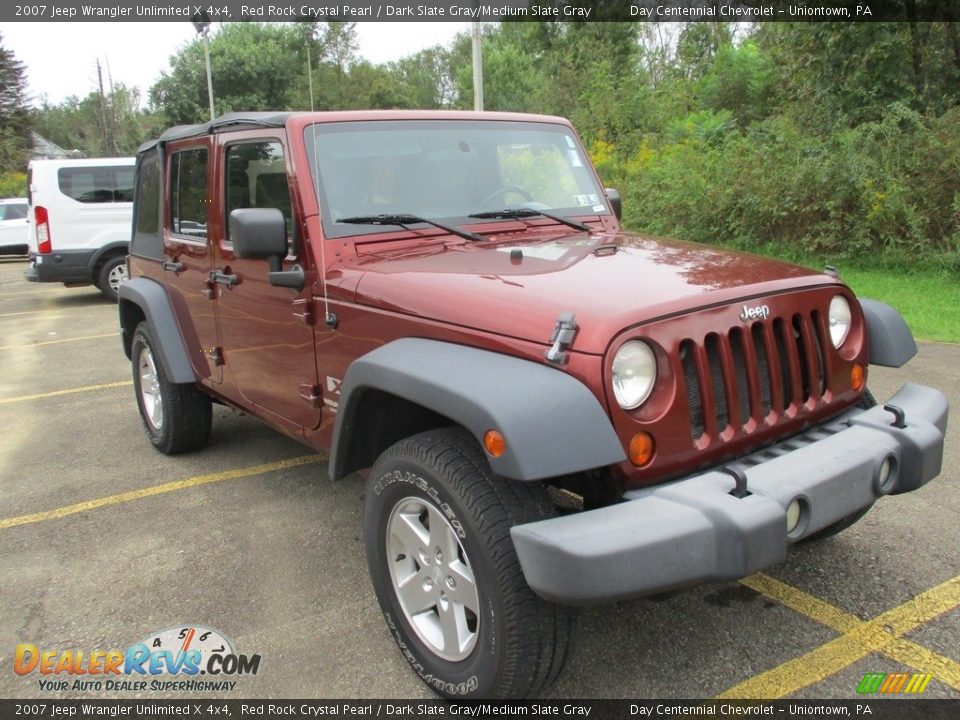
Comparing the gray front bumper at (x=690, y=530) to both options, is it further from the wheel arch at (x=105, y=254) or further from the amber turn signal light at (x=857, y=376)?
the wheel arch at (x=105, y=254)

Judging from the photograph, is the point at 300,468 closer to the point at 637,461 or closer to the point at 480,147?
the point at 480,147

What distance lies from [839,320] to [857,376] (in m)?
0.22

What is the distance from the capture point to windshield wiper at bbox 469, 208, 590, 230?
3602mm

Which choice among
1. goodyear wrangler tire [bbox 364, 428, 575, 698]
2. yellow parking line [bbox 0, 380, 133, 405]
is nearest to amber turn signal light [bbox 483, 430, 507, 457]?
goodyear wrangler tire [bbox 364, 428, 575, 698]

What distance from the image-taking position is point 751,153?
39.5 ft

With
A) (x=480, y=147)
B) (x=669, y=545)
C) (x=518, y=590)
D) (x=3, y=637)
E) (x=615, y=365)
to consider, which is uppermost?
(x=480, y=147)

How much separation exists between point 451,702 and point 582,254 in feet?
5.53

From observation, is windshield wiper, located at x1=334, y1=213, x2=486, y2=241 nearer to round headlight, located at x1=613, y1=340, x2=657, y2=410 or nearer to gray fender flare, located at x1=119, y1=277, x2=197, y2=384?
round headlight, located at x1=613, y1=340, x2=657, y2=410

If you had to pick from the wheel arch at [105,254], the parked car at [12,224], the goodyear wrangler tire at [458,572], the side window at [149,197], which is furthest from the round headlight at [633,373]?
the parked car at [12,224]

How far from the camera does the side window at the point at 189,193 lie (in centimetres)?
422

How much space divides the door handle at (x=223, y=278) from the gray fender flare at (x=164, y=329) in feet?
2.16

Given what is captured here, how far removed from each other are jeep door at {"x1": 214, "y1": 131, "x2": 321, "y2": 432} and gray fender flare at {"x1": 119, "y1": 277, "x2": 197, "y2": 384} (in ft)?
1.68

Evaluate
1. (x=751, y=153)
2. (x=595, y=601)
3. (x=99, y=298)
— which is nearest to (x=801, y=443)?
(x=595, y=601)

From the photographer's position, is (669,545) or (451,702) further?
(451,702)
